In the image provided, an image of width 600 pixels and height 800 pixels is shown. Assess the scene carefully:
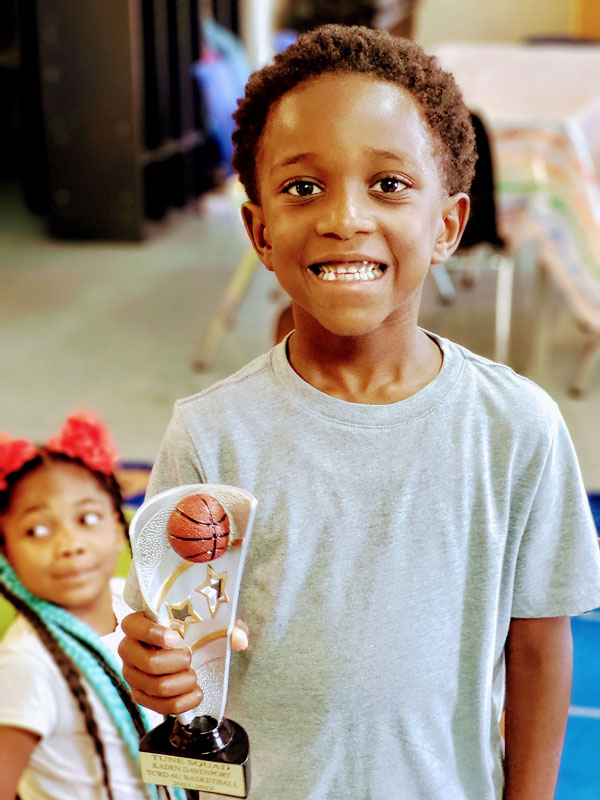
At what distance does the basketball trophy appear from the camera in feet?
2.02

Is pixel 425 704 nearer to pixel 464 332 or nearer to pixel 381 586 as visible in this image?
pixel 381 586

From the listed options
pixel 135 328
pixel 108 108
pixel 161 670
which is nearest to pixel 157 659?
pixel 161 670

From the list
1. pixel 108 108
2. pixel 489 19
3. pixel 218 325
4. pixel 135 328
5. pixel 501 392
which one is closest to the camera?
pixel 501 392

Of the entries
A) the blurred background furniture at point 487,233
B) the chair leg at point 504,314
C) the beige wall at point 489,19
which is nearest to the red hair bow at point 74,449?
the blurred background furniture at point 487,233

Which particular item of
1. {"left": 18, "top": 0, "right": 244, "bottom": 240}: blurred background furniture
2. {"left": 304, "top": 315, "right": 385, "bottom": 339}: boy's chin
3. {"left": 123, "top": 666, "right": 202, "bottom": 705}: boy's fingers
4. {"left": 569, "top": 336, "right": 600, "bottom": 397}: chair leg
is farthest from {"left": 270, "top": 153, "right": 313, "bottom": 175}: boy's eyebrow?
{"left": 18, "top": 0, "right": 244, "bottom": 240}: blurred background furniture

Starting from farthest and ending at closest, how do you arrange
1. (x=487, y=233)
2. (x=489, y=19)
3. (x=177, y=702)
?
(x=489, y=19) → (x=487, y=233) → (x=177, y=702)

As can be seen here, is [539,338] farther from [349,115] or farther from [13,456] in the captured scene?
[349,115]

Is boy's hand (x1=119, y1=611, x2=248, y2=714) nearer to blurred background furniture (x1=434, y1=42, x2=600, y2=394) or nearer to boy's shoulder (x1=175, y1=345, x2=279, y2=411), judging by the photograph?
boy's shoulder (x1=175, y1=345, x2=279, y2=411)

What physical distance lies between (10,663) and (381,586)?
0.55 metres

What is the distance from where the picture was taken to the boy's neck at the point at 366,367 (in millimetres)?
721

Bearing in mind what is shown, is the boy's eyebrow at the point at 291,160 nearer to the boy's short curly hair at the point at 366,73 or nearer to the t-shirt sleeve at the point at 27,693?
the boy's short curly hair at the point at 366,73

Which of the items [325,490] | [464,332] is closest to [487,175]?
[464,332]

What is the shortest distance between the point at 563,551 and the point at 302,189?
31 cm

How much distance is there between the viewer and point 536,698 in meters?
0.75
